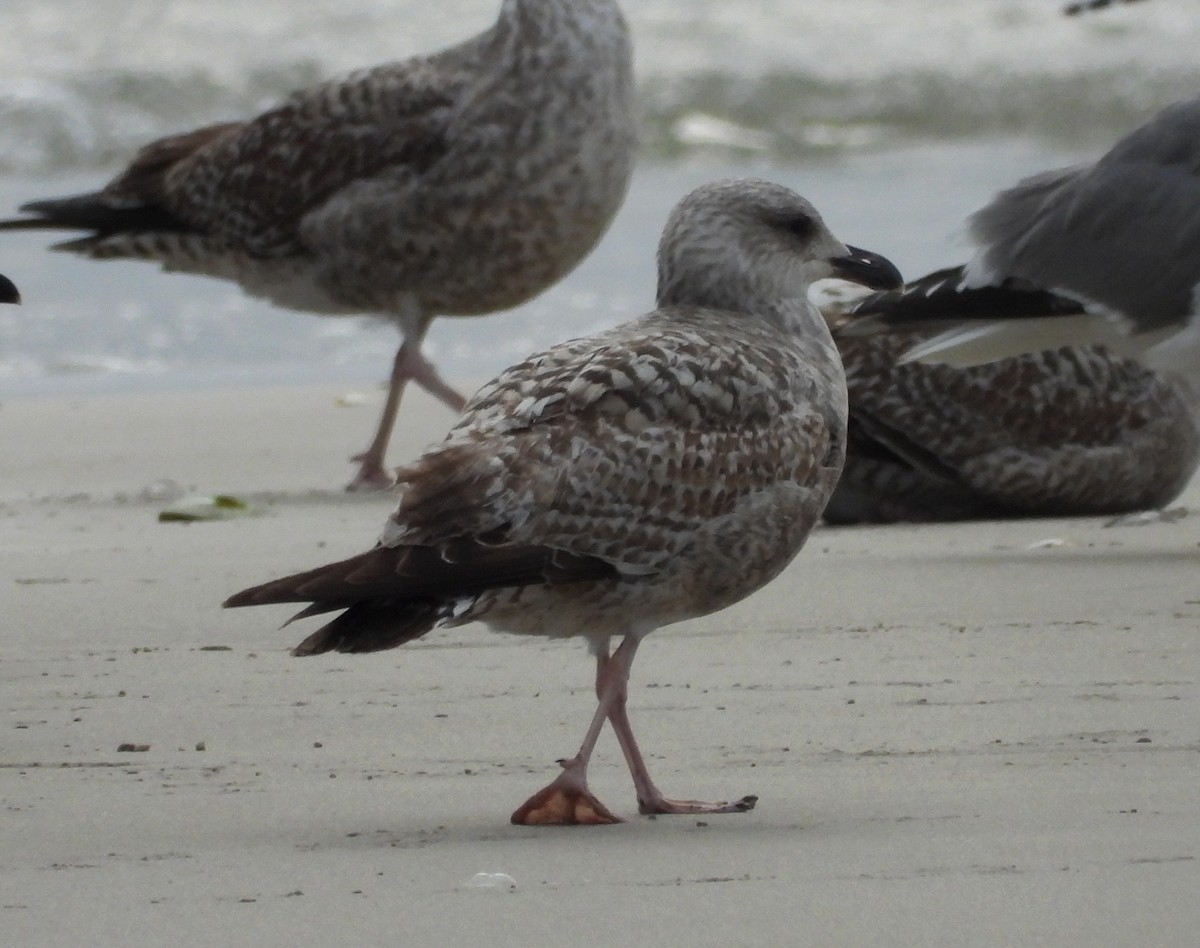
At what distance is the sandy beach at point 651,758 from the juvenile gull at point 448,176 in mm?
1807

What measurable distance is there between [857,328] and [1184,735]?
2779mm

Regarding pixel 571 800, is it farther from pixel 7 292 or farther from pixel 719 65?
pixel 719 65

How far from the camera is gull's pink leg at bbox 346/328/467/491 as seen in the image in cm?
817

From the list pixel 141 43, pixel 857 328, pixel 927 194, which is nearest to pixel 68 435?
pixel 857 328

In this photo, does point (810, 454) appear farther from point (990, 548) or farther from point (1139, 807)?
point (990, 548)

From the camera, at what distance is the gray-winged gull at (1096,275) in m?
6.92

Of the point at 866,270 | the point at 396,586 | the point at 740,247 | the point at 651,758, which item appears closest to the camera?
the point at 396,586

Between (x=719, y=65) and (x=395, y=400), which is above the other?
(x=719, y=65)

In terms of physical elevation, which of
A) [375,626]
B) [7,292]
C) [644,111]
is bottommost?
[375,626]

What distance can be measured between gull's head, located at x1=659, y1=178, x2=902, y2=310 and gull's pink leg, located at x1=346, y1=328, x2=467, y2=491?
3333mm

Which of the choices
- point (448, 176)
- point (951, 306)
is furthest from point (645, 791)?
point (448, 176)

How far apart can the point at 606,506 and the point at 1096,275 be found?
3366 millimetres

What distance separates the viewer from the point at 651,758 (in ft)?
14.7

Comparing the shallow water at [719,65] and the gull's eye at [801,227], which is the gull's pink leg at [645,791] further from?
the shallow water at [719,65]
